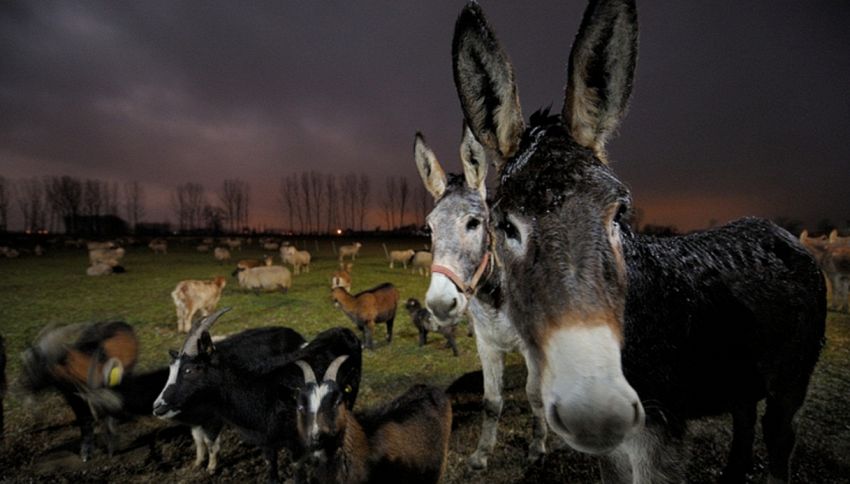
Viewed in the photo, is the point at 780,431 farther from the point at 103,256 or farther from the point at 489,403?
the point at 103,256

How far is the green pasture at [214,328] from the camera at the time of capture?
8359 mm

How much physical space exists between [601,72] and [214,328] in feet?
46.0

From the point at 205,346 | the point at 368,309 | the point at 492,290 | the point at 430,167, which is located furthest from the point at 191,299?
the point at 492,290

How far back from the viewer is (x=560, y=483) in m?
4.16

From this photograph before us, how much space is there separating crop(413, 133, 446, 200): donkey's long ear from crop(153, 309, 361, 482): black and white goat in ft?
9.23

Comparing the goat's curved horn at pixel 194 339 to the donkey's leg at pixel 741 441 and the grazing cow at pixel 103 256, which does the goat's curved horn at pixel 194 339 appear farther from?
the grazing cow at pixel 103 256

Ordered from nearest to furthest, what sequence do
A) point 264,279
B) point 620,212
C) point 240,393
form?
point 620,212, point 240,393, point 264,279

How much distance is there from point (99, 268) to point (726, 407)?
116 feet

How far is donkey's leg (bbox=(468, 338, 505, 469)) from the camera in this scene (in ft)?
14.6

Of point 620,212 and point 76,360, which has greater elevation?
point 620,212

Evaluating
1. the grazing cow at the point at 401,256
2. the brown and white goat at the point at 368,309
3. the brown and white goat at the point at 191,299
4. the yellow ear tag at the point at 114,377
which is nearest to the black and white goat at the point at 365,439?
the yellow ear tag at the point at 114,377

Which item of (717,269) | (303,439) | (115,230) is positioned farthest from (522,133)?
(115,230)

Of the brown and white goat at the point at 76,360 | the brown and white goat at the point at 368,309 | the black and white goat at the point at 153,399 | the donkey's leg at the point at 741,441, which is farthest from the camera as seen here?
the brown and white goat at the point at 368,309

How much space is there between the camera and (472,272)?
11.5 ft
